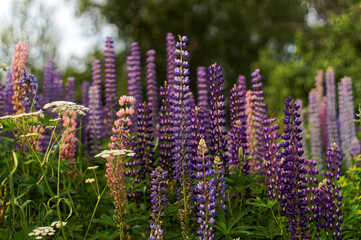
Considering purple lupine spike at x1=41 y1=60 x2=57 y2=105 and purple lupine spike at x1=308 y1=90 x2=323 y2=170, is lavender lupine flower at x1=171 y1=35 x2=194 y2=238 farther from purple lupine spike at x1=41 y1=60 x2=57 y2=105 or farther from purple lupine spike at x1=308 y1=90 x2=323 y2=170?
purple lupine spike at x1=308 y1=90 x2=323 y2=170

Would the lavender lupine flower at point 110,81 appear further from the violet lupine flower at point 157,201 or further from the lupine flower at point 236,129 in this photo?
the violet lupine flower at point 157,201

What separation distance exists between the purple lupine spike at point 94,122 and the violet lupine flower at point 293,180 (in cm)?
310

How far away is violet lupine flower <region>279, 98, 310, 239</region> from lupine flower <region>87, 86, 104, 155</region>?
311 cm

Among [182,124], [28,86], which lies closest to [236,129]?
→ [182,124]

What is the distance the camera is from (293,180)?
3.49 m

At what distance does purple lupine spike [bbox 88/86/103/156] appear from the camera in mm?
6055

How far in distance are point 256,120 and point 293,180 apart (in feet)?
5.48

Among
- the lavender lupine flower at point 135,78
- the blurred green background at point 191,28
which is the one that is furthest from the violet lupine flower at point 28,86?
the blurred green background at point 191,28

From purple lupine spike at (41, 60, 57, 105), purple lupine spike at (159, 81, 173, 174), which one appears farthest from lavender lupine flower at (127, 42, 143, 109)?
purple lupine spike at (159, 81, 173, 174)

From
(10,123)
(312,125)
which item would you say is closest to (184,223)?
(10,123)

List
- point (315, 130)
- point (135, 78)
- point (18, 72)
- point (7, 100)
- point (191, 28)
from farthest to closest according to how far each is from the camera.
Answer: point (191, 28) < point (315, 130) < point (135, 78) < point (7, 100) < point (18, 72)

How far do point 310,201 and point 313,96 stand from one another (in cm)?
407

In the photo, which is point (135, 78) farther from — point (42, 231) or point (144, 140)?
point (42, 231)

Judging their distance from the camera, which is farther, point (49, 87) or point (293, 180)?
point (49, 87)
